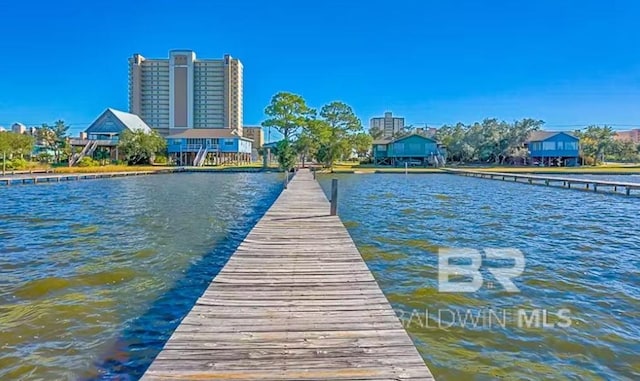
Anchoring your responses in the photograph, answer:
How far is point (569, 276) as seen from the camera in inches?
301

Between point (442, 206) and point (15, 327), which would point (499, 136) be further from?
point (15, 327)

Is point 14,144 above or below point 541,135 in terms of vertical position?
below

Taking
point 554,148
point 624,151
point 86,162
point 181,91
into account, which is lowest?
point 86,162

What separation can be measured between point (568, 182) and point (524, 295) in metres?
25.6

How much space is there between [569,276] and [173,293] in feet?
21.4

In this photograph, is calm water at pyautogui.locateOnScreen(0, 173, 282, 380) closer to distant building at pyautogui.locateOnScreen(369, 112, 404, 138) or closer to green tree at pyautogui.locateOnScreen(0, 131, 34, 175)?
green tree at pyautogui.locateOnScreen(0, 131, 34, 175)

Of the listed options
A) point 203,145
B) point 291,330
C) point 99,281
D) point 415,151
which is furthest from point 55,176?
point 415,151

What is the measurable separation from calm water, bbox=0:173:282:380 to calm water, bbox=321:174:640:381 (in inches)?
123

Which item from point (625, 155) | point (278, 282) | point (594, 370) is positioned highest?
point (625, 155)

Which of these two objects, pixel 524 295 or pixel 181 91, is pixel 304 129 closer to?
pixel 524 295

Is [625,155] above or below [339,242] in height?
above

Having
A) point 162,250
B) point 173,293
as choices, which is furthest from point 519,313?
point 162,250

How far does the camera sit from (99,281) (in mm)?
7297

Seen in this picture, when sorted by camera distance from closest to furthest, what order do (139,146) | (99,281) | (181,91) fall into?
(99,281) < (139,146) < (181,91)
